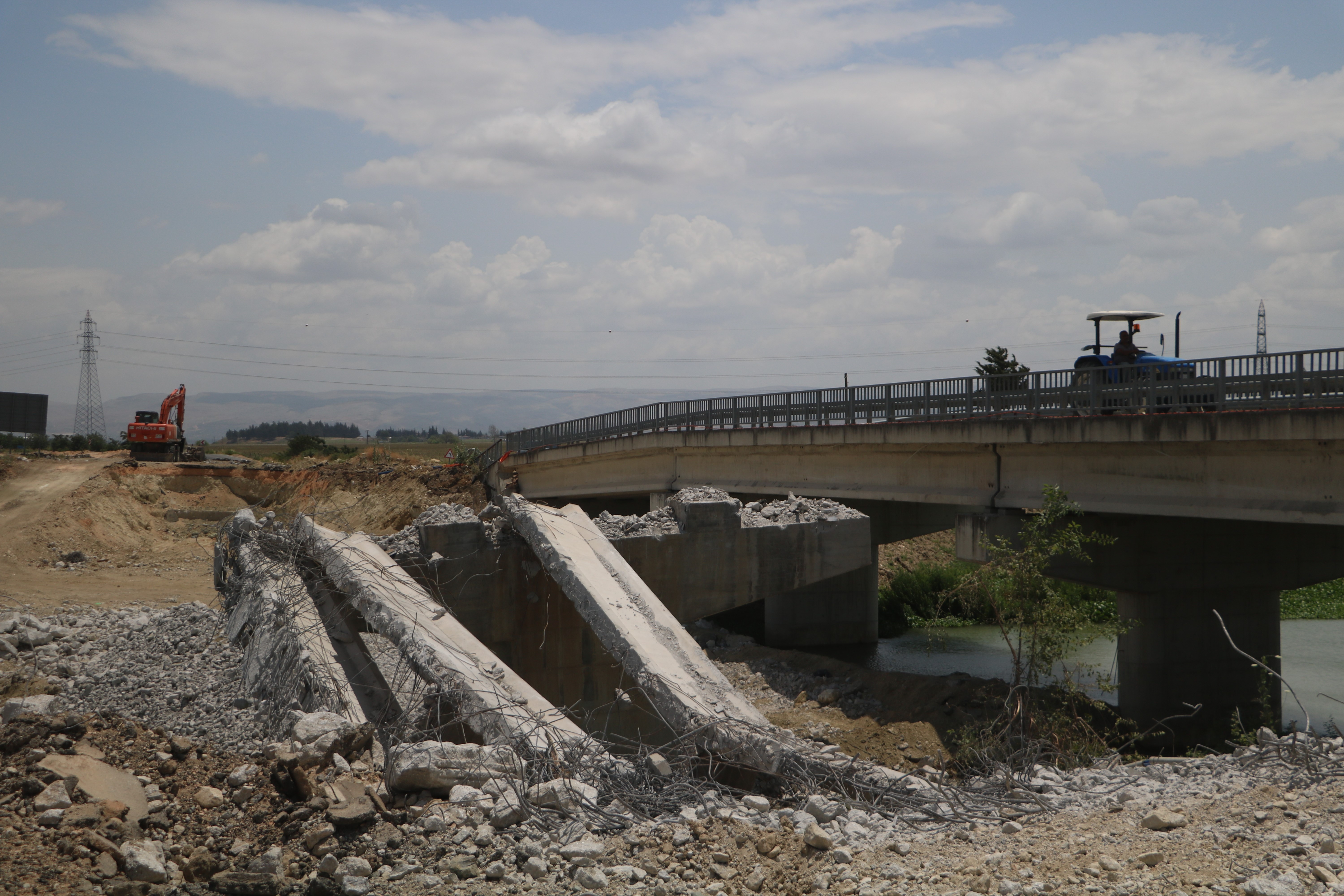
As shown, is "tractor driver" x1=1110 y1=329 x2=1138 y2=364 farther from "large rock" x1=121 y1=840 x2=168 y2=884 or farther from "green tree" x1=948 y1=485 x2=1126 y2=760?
"large rock" x1=121 y1=840 x2=168 y2=884

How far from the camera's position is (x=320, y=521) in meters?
20.2

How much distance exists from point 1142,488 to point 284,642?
13.5 meters

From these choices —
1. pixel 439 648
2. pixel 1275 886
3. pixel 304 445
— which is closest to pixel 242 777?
pixel 439 648

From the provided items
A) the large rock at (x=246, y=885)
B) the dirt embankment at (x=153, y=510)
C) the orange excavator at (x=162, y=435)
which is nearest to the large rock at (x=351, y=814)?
the large rock at (x=246, y=885)

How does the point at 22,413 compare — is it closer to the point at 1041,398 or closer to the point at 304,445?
the point at 304,445

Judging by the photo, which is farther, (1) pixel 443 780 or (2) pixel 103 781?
(2) pixel 103 781

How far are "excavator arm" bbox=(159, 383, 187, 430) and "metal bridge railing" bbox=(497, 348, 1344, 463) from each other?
2955cm

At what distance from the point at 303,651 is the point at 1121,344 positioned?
1930 cm

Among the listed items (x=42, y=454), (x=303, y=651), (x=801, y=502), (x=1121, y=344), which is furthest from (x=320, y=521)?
(x=42, y=454)

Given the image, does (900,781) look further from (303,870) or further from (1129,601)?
(1129,601)

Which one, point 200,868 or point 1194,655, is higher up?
point 200,868

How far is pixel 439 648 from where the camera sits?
965 cm

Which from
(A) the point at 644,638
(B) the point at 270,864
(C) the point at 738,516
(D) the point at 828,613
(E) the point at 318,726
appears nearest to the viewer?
(B) the point at 270,864

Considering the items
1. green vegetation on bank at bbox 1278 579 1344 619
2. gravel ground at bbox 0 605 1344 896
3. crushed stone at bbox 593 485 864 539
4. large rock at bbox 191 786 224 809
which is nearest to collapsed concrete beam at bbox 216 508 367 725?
gravel ground at bbox 0 605 1344 896
